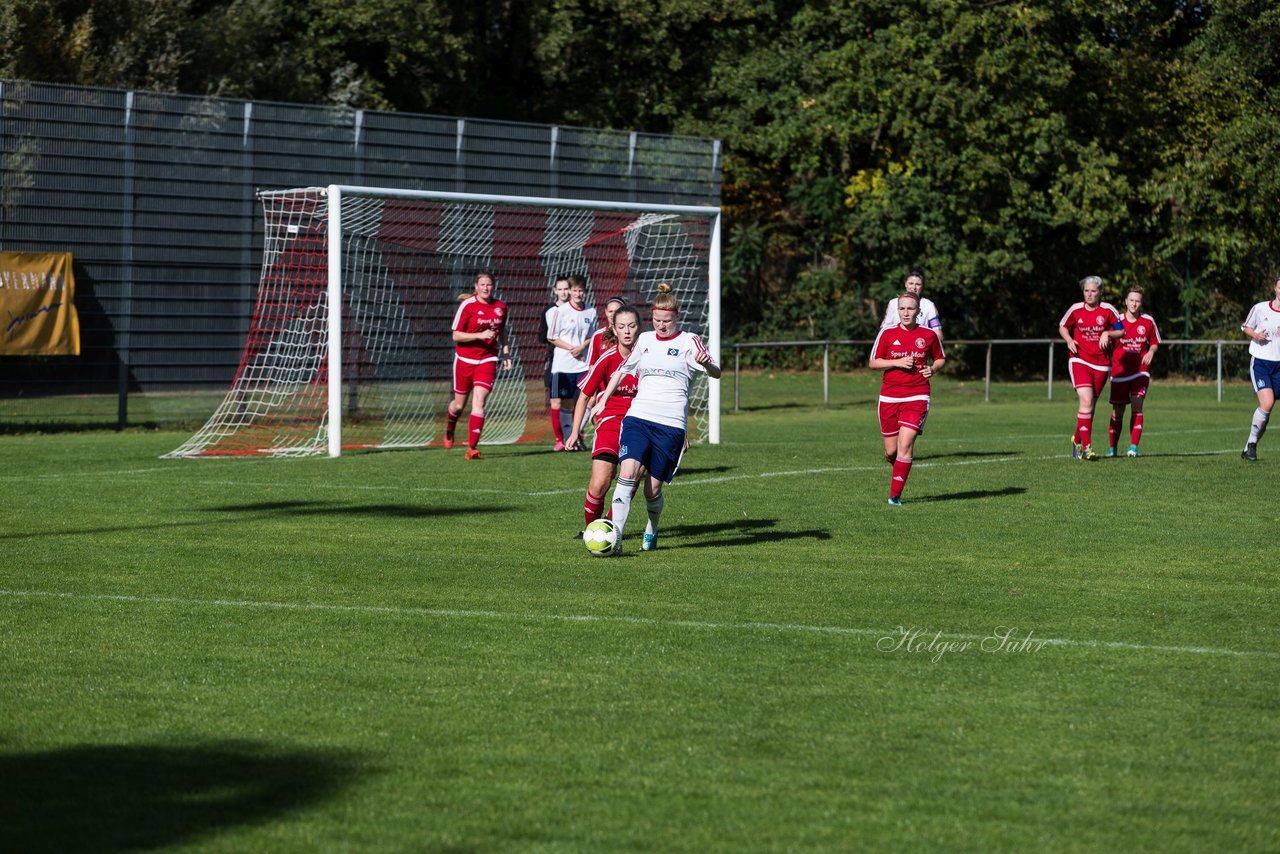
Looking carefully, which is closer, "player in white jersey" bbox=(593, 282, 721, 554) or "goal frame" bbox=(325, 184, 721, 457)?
"player in white jersey" bbox=(593, 282, 721, 554)

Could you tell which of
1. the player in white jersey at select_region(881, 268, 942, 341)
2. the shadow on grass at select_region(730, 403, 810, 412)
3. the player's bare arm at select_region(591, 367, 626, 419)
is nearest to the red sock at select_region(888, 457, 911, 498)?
the player in white jersey at select_region(881, 268, 942, 341)

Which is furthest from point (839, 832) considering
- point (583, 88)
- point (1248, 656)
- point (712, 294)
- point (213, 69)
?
point (583, 88)

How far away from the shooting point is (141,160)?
23.5m

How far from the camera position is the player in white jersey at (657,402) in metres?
10.6

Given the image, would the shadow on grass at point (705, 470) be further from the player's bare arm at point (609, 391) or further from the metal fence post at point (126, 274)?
the metal fence post at point (126, 274)

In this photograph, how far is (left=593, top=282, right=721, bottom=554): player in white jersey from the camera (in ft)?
34.9

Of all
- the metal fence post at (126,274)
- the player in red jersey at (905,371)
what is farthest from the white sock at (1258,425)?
the metal fence post at (126,274)

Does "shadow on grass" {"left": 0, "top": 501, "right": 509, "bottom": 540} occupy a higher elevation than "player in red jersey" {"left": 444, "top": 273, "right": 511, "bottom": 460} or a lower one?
lower

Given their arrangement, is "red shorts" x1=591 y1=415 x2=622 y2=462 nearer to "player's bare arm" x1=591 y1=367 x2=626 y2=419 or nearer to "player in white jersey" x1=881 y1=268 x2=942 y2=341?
"player's bare arm" x1=591 y1=367 x2=626 y2=419

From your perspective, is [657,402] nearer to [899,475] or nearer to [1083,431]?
[899,475]

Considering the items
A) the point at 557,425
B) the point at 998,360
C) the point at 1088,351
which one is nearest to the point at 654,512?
the point at 557,425

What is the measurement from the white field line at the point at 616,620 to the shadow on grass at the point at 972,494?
19.3 ft

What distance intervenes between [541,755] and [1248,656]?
3630 mm

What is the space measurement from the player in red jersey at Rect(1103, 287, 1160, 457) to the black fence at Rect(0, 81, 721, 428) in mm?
12248
